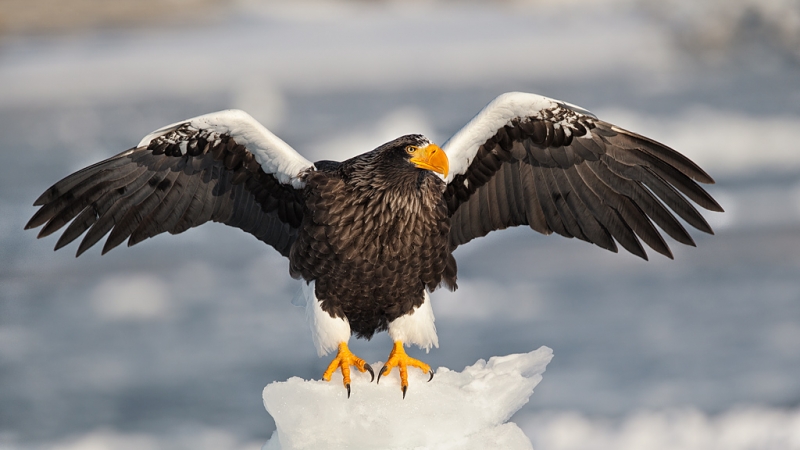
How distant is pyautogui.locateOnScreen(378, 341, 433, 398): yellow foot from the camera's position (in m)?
5.89

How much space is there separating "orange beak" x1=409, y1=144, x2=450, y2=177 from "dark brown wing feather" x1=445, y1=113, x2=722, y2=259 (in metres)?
0.84

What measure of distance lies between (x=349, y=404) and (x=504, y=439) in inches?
41.9

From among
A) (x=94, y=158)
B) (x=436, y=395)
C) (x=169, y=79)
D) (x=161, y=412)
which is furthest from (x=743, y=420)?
(x=169, y=79)

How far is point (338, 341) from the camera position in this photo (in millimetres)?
6090

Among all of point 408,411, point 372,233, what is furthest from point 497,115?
point 408,411

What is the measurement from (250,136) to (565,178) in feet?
7.82

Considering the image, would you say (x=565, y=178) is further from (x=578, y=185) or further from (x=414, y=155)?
(x=414, y=155)

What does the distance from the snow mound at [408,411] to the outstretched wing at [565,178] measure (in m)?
1.30

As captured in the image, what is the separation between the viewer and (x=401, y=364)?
5.99 m

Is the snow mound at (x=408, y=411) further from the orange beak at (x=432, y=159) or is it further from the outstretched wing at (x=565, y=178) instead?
the orange beak at (x=432, y=159)

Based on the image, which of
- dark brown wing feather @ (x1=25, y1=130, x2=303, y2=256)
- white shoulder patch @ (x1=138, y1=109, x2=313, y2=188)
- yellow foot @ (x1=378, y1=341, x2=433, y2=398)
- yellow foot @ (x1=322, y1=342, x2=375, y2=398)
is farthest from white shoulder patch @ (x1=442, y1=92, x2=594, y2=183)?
yellow foot @ (x1=322, y1=342, x2=375, y2=398)

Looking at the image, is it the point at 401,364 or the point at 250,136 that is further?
the point at 250,136

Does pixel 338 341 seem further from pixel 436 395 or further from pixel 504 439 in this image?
pixel 504 439

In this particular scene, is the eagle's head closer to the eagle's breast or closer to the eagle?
the eagle
